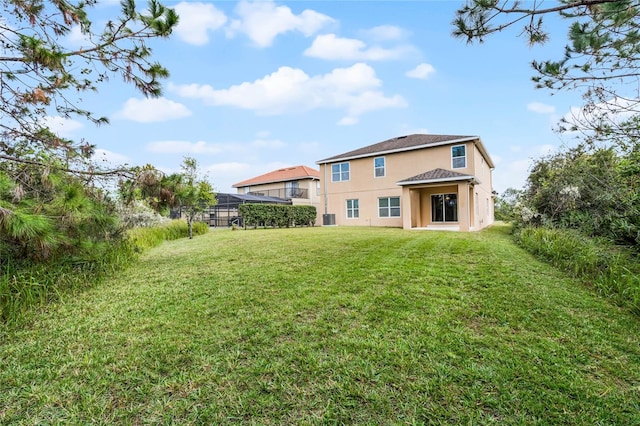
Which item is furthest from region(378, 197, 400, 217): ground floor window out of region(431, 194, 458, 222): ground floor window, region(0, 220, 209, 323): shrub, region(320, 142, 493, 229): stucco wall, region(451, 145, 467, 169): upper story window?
region(0, 220, 209, 323): shrub

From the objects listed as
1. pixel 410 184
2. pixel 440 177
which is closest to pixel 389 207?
pixel 410 184

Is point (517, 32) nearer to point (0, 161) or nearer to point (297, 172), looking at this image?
point (0, 161)

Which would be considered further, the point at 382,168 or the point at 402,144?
the point at 382,168

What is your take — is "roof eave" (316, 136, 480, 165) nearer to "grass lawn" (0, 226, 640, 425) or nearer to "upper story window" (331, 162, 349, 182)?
"upper story window" (331, 162, 349, 182)

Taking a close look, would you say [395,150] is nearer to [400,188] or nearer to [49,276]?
[400,188]

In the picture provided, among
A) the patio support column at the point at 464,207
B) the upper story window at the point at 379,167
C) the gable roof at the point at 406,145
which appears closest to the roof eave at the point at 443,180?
the patio support column at the point at 464,207

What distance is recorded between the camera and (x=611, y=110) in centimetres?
569

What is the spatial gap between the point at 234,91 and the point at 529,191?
15.6 m

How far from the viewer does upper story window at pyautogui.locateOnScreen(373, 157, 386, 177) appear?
1955 centimetres

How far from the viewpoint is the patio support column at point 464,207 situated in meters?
14.4

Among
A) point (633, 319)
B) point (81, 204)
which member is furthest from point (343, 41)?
point (633, 319)

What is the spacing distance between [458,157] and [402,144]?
3.83 meters

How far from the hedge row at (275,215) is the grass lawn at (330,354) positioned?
526 inches

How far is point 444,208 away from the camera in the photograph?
18328 mm
